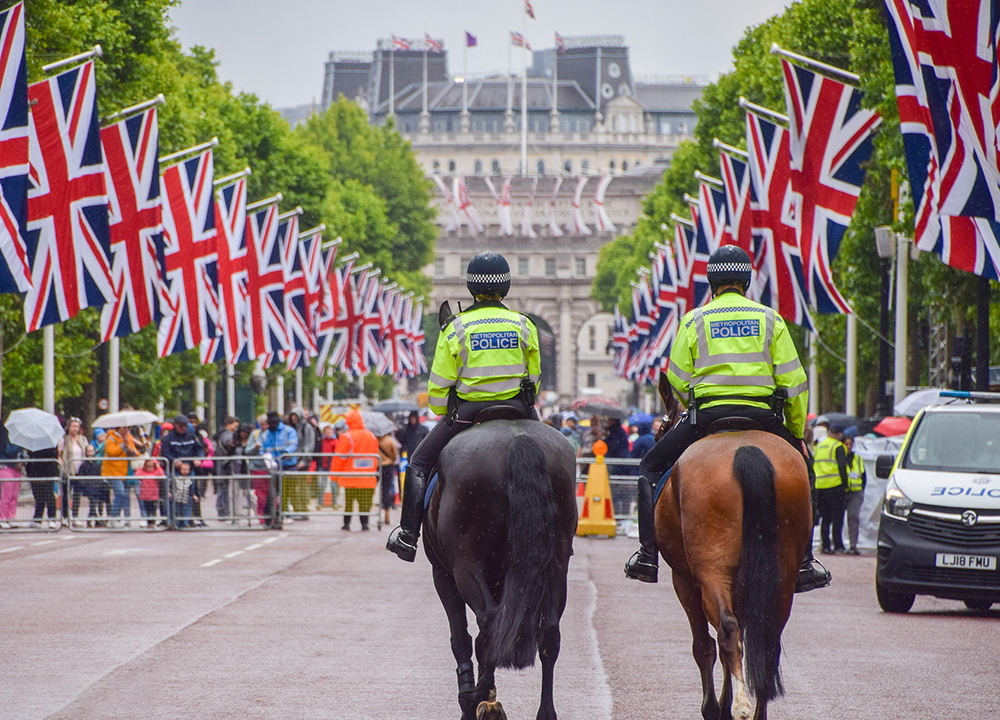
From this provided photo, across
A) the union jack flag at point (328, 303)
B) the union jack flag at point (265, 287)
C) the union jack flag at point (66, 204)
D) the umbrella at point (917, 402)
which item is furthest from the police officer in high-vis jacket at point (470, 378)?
the union jack flag at point (328, 303)

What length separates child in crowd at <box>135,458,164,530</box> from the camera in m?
24.0

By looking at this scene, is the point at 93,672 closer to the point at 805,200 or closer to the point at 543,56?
the point at 805,200

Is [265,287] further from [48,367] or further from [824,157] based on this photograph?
[824,157]

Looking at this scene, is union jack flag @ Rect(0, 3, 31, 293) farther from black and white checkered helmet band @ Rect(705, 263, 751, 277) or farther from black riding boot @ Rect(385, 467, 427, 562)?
black and white checkered helmet band @ Rect(705, 263, 751, 277)

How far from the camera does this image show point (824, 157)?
70.7 feet

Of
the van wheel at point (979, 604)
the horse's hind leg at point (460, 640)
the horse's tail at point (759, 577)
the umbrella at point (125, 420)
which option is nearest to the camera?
the horse's tail at point (759, 577)

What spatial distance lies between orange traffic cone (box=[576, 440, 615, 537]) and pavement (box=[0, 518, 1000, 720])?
19.9 feet

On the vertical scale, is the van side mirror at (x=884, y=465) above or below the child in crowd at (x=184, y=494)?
above

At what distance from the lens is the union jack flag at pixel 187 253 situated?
27.1 meters

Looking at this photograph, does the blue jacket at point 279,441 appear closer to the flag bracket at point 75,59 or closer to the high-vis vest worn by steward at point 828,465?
the flag bracket at point 75,59

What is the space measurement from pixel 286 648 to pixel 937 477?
19.9 ft

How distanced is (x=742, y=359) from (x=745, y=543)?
38.7 inches

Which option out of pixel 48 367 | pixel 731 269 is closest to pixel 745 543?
pixel 731 269

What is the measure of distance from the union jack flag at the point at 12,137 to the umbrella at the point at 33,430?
5.69m
